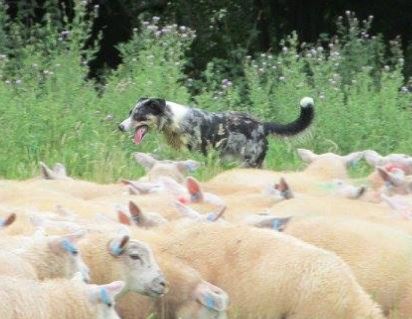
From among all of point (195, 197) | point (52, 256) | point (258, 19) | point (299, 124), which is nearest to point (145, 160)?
point (195, 197)

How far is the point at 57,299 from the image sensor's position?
17.7 ft

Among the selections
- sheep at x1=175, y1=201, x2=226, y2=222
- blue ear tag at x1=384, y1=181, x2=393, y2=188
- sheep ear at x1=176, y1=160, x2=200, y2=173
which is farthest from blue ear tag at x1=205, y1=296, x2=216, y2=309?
sheep ear at x1=176, y1=160, x2=200, y2=173

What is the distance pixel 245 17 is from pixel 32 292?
14834 millimetres

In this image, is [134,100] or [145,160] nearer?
[145,160]

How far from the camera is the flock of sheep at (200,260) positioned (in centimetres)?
565

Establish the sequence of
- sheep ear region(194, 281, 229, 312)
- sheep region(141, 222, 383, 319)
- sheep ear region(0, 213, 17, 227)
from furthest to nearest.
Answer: sheep ear region(0, 213, 17, 227)
sheep region(141, 222, 383, 319)
sheep ear region(194, 281, 229, 312)

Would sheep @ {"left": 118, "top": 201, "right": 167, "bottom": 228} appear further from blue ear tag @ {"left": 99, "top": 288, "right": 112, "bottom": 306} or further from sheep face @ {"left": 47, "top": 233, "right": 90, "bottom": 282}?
blue ear tag @ {"left": 99, "top": 288, "right": 112, "bottom": 306}

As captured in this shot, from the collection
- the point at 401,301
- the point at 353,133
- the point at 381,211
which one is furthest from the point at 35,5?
the point at 401,301

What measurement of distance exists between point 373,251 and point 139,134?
5.14 meters

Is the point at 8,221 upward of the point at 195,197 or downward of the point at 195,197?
upward

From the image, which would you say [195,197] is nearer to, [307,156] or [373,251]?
[373,251]

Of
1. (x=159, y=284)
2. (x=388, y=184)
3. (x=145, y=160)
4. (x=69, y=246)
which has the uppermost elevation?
(x=69, y=246)

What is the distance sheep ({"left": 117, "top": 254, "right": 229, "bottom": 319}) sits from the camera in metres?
6.02

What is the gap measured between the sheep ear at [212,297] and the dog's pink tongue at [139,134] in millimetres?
5493
